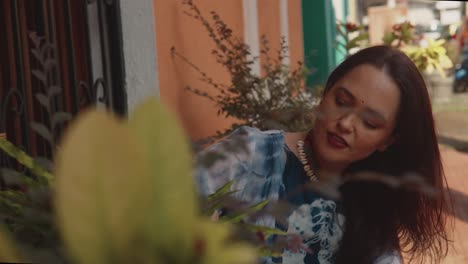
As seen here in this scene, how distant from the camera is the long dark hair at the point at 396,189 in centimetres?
187

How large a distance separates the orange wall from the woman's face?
130cm

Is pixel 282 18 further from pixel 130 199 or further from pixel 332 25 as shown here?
pixel 130 199

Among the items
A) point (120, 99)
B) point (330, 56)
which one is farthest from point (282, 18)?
point (120, 99)

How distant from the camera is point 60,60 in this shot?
2.59m

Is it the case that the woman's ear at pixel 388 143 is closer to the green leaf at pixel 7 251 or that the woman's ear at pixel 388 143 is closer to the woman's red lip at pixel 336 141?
the woman's red lip at pixel 336 141

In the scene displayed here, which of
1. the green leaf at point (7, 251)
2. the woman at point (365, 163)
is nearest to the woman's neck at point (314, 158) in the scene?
the woman at point (365, 163)

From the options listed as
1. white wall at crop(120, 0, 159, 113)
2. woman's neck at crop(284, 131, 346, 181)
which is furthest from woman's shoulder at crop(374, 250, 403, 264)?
white wall at crop(120, 0, 159, 113)

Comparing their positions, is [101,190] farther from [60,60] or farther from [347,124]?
[60,60]

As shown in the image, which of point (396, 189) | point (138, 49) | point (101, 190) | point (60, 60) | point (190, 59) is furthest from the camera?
point (190, 59)

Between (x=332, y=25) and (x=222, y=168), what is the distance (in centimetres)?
772

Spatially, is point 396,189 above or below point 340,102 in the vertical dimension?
below

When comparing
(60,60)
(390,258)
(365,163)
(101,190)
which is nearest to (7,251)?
(101,190)

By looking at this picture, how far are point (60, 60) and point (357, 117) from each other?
1.39m

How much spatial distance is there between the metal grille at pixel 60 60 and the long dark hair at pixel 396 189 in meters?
1.01
